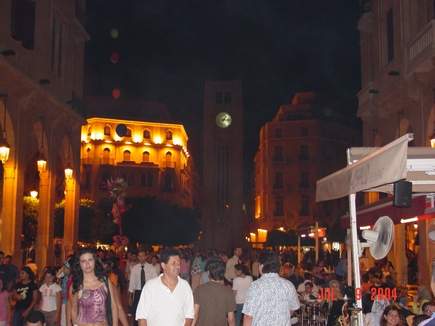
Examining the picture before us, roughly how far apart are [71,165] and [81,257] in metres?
21.7

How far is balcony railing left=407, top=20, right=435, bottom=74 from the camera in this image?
16.5m

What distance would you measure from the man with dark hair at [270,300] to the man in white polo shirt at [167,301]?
98cm

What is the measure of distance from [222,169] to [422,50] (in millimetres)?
87017

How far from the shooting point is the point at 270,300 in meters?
6.86

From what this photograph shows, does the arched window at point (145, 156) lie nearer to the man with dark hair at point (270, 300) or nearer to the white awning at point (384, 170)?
the white awning at point (384, 170)

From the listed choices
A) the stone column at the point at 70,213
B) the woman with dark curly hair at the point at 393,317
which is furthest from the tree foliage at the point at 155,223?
the woman with dark curly hair at the point at 393,317

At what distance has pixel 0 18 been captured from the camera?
726 inches

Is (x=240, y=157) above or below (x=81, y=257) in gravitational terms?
above

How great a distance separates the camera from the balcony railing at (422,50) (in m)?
16.5

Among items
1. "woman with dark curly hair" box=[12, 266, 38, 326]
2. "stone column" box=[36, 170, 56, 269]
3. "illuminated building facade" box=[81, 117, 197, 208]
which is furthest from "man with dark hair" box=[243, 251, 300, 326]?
"illuminated building facade" box=[81, 117, 197, 208]

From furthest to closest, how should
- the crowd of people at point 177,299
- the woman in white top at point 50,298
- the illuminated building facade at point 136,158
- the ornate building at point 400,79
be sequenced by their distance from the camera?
the illuminated building facade at point 136,158 → the ornate building at point 400,79 → the woman in white top at point 50,298 → the crowd of people at point 177,299

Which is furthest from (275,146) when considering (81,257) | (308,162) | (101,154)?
(81,257)

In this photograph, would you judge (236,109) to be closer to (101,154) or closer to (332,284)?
(101,154)

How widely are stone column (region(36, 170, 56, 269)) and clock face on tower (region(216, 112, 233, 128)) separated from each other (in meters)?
81.4
